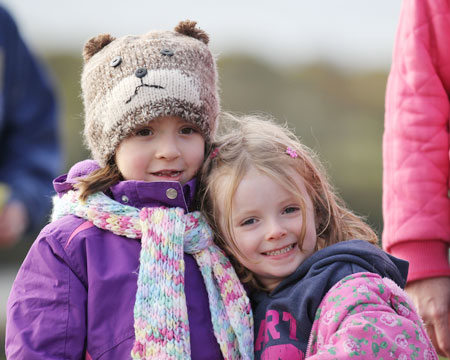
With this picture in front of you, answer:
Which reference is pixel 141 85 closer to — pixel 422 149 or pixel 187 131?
pixel 187 131

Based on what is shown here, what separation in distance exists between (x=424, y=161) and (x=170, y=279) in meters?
1.05

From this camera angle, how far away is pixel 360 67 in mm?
12102

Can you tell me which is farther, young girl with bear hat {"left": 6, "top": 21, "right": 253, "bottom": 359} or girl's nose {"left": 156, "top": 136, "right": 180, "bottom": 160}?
girl's nose {"left": 156, "top": 136, "right": 180, "bottom": 160}

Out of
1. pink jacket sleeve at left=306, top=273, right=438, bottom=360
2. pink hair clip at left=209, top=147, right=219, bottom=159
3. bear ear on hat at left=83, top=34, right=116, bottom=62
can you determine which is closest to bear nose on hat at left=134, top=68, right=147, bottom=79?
bear ear on hat at left=83, top=34, right=116, bottom=62

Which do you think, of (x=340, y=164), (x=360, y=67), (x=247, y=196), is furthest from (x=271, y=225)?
(x=360, y=67)

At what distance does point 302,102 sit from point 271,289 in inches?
324

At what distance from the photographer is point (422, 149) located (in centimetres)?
293

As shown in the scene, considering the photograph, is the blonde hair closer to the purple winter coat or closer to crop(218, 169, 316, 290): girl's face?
crop(218, 169, 316, 290): girl's face

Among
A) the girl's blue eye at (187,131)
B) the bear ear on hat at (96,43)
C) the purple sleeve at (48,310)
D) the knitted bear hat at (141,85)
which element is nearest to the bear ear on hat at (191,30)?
the knitted bear hat at (141,85)

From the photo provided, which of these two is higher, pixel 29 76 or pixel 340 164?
pixel 29 76

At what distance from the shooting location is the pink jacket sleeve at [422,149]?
2.90 meters

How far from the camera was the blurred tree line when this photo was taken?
958 centimetres

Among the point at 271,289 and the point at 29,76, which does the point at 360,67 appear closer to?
the point at 29,76

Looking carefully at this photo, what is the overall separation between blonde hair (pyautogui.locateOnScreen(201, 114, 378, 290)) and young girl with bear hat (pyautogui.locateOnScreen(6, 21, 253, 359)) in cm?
5
